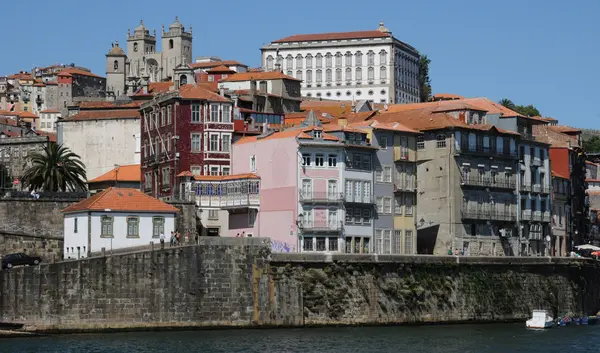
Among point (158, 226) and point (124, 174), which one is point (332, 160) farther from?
point (124, 174)

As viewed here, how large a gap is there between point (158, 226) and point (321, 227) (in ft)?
40.9

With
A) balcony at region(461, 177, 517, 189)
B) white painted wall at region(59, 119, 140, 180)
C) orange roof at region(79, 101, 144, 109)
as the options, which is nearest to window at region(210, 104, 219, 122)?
balcony at region(461, 177, 517, 189)

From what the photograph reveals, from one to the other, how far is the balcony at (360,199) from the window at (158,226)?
1437 centimetres

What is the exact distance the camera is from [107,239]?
85.7m

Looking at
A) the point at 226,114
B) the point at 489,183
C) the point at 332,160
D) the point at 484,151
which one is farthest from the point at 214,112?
the point at 489,183

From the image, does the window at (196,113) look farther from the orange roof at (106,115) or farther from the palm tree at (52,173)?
the orange roof at (106,115)

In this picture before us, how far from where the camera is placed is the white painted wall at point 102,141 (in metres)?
130

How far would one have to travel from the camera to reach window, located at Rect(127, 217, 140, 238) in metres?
86.7

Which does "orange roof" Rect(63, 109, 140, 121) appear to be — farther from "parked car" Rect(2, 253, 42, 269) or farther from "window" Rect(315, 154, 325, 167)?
"parked car" Rect(2, 253, 42, 269)

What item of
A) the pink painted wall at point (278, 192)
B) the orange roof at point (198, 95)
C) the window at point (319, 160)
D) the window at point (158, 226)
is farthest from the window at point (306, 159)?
the window at point (158, 226)

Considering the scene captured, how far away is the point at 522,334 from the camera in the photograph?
85625 mm

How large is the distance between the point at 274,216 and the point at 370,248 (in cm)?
761

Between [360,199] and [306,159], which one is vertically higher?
[306,159]

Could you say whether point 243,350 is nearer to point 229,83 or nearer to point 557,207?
point 557,207
